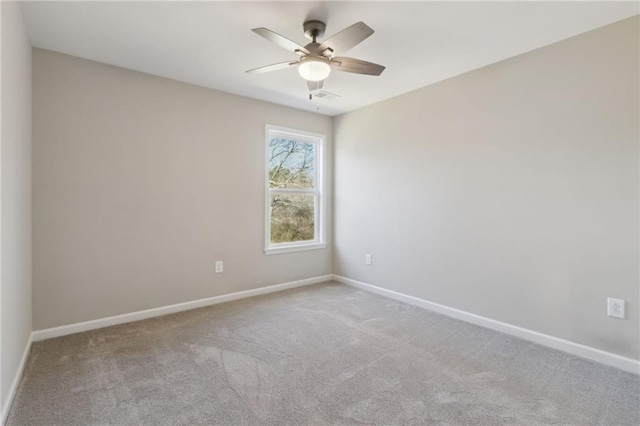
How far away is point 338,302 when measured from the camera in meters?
3.63

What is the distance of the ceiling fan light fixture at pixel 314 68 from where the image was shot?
85.8 inches

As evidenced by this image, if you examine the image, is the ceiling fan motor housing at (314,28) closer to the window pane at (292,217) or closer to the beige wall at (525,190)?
the beige wall at (525,190)

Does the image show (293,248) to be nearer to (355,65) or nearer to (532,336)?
(355,65)

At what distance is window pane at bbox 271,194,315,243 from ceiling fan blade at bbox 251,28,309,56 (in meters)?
2.24

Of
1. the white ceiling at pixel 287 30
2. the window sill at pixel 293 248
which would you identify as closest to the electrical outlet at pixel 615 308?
the white ceiling at pixel 287 30

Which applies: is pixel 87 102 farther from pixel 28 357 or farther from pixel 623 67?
pixel 623 67

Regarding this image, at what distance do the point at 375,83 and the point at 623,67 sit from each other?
193cm

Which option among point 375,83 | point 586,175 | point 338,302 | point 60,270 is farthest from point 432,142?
point 60,270

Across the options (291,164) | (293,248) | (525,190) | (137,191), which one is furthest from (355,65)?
(293,248)

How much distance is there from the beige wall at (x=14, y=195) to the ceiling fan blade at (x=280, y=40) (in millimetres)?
1342

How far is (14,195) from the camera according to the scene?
1.97 meters

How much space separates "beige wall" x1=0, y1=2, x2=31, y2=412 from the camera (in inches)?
67.4

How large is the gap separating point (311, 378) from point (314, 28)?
2364mm

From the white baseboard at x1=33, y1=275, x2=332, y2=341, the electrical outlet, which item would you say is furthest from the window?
the electrical outlet
